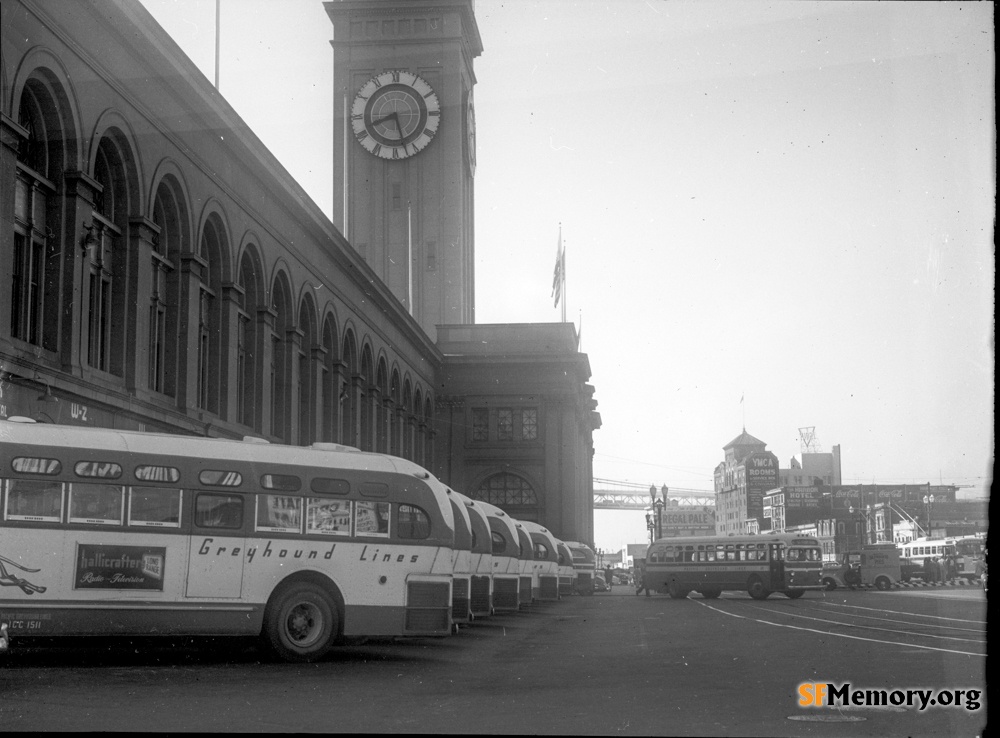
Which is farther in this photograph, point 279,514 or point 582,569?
point 582,569

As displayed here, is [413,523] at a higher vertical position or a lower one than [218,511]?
lower

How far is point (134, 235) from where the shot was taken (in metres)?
27.7

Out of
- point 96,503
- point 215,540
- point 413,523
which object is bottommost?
point 215,540

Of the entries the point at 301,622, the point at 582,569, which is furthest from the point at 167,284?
the point at 582,569

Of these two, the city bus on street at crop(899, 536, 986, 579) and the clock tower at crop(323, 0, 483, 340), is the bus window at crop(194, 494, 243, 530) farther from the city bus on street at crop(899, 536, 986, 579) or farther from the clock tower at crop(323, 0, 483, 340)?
the city bus on street at crop(899, 536, 986, 579)

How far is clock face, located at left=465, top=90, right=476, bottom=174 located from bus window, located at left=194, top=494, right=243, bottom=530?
64341 millimetres

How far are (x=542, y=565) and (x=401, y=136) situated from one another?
132 feet

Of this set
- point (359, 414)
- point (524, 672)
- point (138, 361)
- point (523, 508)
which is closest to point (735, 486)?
point (523, 508)

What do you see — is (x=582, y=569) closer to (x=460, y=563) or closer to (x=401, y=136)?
(x=401, y=136)

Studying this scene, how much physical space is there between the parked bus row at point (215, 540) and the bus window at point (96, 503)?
2 centimetres

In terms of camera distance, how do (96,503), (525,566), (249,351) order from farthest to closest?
(525,566), (249,351), (96,503)

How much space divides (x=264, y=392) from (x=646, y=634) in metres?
16.7

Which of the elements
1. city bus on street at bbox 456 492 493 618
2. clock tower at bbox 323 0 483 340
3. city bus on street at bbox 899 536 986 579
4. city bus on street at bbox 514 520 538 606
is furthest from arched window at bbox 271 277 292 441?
city bus on street at bbox 899 536 986 579

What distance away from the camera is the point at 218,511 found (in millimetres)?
16984
